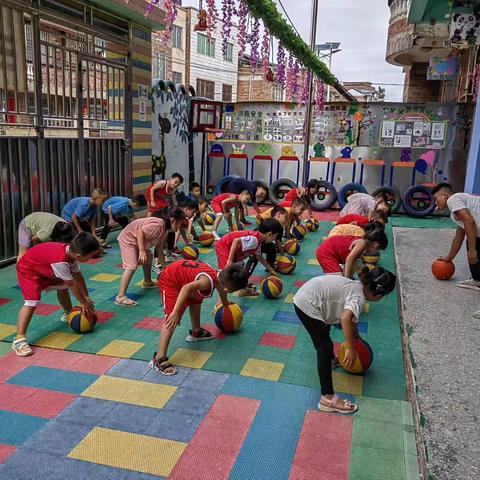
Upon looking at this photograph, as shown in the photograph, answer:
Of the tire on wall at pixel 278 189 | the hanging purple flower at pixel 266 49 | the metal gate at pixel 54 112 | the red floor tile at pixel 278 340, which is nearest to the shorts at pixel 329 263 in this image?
the red floor tile at pixel 278 340

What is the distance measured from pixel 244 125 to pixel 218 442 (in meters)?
12.6

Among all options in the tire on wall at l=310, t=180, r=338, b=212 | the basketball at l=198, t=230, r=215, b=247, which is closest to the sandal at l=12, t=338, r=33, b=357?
the basketball at l=198, t=230, r=215, b=247

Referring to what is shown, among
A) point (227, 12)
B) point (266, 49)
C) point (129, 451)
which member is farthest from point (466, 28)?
point (129, 451)

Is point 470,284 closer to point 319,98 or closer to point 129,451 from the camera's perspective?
point 129,451

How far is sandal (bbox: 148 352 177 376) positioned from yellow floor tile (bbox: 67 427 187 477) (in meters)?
0.87

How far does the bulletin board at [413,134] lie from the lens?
524 inches

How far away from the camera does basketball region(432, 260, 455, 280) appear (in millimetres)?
6676

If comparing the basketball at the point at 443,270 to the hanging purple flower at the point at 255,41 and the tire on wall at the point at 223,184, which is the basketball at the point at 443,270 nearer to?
the hanging purple flower at the point at 255,41

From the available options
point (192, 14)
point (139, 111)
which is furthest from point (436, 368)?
point (192, 14)

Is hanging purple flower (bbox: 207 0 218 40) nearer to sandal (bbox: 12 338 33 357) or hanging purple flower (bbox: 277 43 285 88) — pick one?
hanging purple flower (bbox: 277 43 285 88)

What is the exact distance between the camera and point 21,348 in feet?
15.0

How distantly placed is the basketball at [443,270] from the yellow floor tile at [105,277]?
14.5 feet

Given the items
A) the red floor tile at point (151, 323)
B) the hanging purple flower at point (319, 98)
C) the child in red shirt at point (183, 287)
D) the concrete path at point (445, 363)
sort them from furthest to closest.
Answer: the hanging purple flower at point (319, 98)
the red floor tile at point (151, 323)
the child in red shirt at point (183, 287)
the concrete path at point (445, 363)

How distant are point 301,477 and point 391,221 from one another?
1034cm
